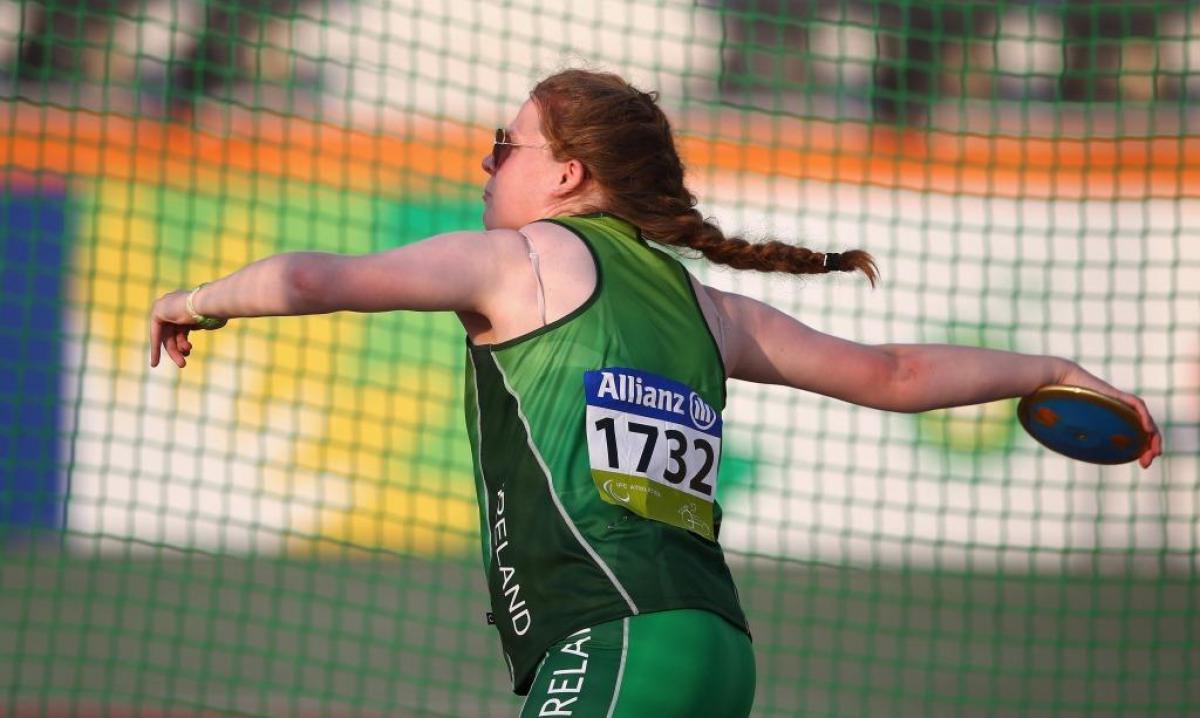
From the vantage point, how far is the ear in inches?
102

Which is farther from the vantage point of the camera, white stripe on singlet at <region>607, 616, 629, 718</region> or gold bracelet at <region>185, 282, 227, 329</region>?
gold bracelet at <region>185, 282, 227, 329</region>

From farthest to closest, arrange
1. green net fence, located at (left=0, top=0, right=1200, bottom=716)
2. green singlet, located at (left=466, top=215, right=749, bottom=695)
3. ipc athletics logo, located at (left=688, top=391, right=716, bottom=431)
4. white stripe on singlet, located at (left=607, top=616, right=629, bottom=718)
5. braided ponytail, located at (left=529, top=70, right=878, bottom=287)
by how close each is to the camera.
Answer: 1. green net fence, located at (left=0, top=0, right=1200, bottom=716)
2. braided ponytail, located at (left=529, top=70, right=878, bottom=287)
3. ipc athletics logo, located at (left=688, top=391, right=716, bottom=431)
4. green singlet, located at (left=466, top=215, right=749, bottom=695)
5. white stripe on singlet, located at (left=607, top=616, right=629, bottom=718)

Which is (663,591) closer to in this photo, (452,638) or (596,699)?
(596,699)

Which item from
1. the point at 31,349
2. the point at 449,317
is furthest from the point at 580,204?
the point at 31,349

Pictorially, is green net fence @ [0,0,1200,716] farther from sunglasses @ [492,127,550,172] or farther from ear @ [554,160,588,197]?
ear @ [554,160,588,197]

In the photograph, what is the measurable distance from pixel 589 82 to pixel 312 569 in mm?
7038

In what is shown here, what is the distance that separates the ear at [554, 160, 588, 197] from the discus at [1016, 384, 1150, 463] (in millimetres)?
1063

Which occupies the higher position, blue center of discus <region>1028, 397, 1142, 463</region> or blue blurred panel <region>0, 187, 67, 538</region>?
blue blurred panel <region>0, 187, 67, 538</region>

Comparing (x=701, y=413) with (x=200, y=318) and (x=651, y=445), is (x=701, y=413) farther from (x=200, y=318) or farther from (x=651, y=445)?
(x=200, y=318)

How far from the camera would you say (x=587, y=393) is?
7.63 feet

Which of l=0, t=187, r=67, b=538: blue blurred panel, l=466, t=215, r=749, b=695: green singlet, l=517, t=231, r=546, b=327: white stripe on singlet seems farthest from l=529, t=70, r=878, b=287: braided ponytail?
l=0, t=187, r=67, b=538: blue blurred panel

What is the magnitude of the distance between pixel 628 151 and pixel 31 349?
27.7ft

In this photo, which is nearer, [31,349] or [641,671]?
[641,671]

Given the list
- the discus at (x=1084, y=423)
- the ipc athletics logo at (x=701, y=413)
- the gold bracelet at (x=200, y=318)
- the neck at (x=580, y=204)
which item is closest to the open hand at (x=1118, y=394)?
the discus at (x=1084, y=423)
